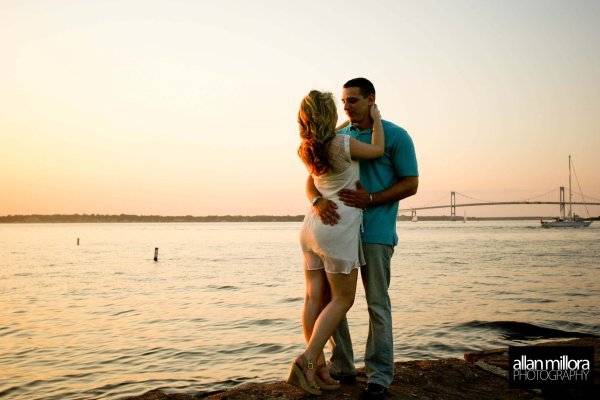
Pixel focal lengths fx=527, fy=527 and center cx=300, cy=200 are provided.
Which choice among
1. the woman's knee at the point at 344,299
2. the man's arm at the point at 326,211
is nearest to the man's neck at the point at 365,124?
the man's arm at the point at 326,211

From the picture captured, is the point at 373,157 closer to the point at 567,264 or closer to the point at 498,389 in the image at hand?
the point at 498,389

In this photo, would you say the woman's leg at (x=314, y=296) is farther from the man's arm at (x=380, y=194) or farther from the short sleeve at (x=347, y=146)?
the short sleeve at (x=347, y=146)

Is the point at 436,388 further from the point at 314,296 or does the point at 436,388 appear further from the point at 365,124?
the point at 365,124

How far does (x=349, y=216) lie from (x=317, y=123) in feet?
1.95

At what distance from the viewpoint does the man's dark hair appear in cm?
331

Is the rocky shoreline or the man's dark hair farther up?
the man's dark hair

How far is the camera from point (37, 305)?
12.4m

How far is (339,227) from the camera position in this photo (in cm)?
319

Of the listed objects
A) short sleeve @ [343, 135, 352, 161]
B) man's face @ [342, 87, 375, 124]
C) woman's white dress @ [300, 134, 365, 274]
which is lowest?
woman's white dress @ [300, 134, 365, 274]

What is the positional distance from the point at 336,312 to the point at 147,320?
776cm

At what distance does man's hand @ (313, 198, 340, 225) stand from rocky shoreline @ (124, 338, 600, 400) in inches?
42.6

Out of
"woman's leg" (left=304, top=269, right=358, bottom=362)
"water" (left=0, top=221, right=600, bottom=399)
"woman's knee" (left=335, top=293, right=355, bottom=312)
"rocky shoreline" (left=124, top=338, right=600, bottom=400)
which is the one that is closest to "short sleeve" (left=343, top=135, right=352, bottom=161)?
"woman's leg" (left=304, top=269, right=358, bottom=362)

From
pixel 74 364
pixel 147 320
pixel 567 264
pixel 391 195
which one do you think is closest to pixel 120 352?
pixel 74 364

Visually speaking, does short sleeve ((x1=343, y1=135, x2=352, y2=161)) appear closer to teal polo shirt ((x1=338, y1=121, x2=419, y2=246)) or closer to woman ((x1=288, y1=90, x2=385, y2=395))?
woman ((x1=288, y1=90, x2=385, y2=395))
